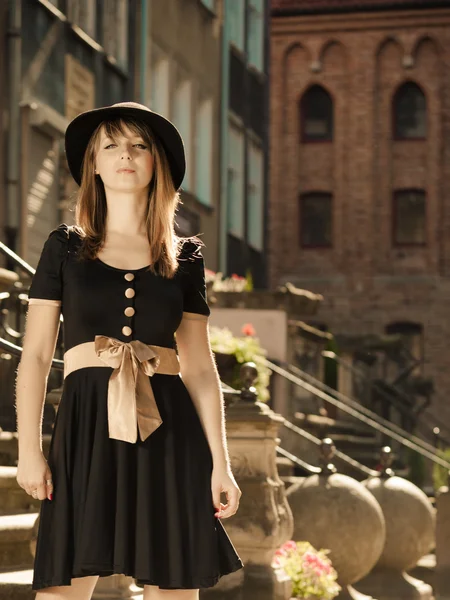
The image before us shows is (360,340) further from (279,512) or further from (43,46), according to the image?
Result: (279,512)

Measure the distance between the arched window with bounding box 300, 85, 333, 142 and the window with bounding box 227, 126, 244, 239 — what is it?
11754 mm

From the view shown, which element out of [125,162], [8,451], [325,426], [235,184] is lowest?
[325,426]

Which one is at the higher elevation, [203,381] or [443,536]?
[203,381]

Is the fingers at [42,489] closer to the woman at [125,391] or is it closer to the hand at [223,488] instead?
the woman at [125,391]

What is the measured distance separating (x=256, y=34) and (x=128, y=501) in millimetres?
25662

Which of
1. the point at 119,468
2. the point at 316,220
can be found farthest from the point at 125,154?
the point at 316,220

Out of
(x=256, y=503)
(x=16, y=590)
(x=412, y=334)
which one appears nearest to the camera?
(x=16, y=590)

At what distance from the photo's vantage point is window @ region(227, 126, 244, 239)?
2728 cm

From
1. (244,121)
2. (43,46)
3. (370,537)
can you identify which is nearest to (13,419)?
(370,537)

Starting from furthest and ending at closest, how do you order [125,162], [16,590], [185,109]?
1. [185,109]
2. [16,590]
3. [125,162]

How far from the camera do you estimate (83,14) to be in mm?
18484

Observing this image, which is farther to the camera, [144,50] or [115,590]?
[144,50]

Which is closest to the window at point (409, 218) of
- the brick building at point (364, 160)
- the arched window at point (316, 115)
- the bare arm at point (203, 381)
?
the brick building at point (364, 160)

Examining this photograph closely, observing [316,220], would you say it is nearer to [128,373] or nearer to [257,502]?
[257,502]
